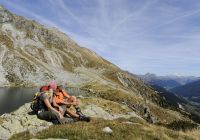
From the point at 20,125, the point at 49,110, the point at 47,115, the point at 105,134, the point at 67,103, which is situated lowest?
the point at 20,125

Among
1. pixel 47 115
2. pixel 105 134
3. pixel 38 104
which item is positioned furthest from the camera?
pixel 38 104

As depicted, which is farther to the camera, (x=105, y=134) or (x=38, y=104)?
(x=38, y=104)

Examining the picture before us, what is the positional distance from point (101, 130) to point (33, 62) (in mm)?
155550

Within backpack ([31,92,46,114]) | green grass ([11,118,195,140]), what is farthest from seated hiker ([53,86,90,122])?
green grass ([11,118,195,140])

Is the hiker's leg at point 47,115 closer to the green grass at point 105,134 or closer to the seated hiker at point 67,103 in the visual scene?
the seated hiker at point 67,103

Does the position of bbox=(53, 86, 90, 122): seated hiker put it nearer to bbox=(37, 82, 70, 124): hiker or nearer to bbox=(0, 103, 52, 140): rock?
bbox=(37, 82, 70, 124): hiker

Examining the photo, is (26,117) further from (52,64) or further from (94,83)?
(52,64)

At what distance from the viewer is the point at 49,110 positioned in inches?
844

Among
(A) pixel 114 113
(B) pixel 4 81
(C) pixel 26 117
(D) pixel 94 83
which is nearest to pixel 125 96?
(D) pixel 94 83

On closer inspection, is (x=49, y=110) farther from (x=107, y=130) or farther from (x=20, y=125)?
(x=107, y=130)

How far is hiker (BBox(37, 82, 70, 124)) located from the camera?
2131cm

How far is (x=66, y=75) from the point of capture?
576 ft

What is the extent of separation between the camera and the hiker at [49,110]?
839 inches

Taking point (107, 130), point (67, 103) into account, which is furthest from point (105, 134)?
point (67, 103)
